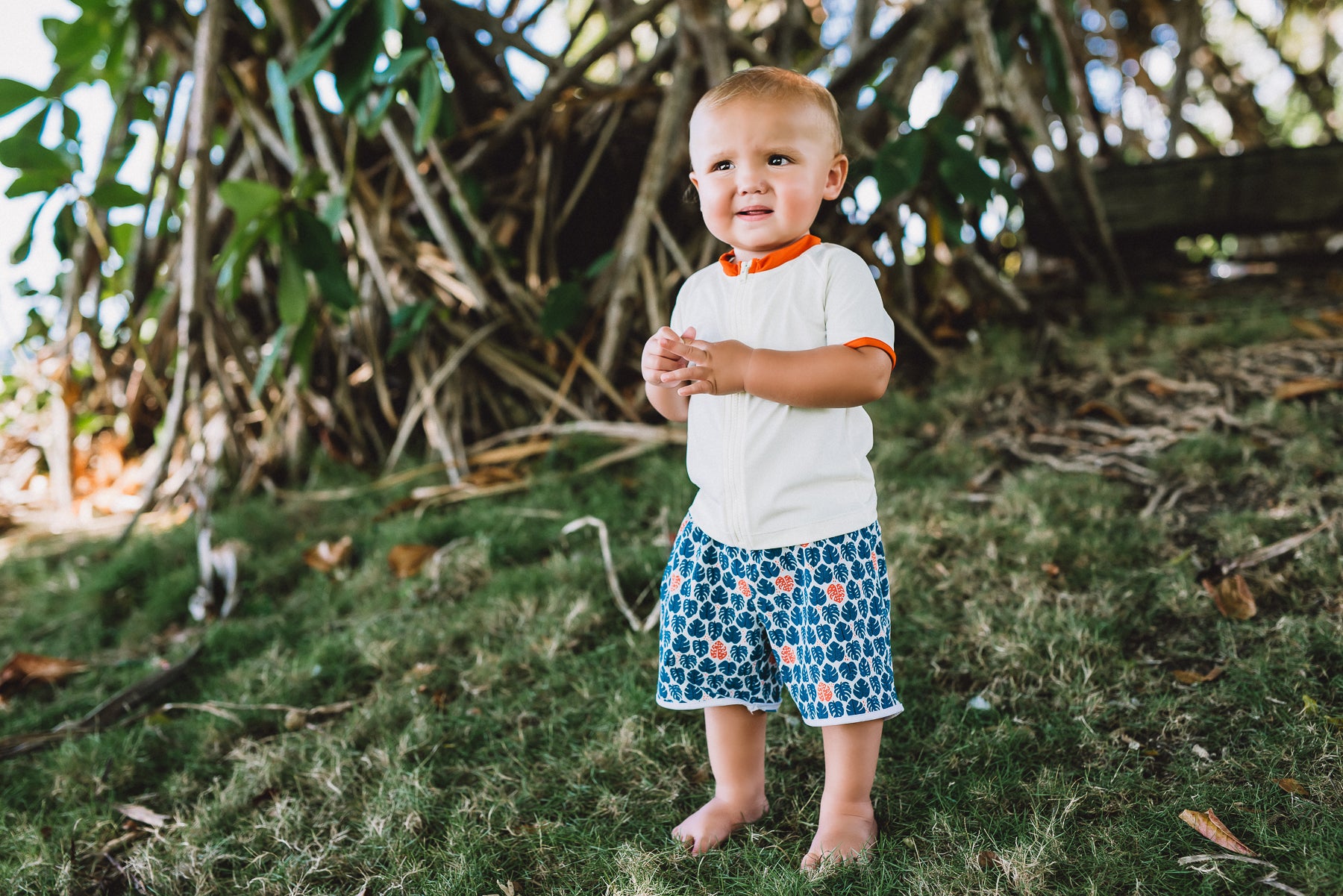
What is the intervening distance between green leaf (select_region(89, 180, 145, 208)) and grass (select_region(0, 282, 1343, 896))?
1138 millimetres

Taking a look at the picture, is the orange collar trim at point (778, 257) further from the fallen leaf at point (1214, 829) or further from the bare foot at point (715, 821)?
the fallen leaf at point (1214, 829)

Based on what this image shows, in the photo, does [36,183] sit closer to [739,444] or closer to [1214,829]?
[739,444]

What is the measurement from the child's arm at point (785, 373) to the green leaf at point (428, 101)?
4.60ft

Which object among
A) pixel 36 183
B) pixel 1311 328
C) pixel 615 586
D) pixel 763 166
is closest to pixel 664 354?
pixel 763 166

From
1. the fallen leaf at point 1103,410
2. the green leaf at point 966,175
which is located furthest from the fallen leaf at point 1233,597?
the green leaf at point 966,175

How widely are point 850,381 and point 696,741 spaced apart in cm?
68

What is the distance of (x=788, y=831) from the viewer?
1.26 metres

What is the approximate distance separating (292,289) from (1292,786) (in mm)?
2373

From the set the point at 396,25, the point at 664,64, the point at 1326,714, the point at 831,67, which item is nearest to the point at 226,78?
the point at 396,25

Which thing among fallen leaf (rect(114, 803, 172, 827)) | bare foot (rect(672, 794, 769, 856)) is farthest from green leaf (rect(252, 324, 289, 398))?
bare foot (rect(672, 794, 769, 856))

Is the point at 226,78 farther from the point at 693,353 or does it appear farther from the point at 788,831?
the point at 788,831

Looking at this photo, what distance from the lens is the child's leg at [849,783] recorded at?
1162 mm

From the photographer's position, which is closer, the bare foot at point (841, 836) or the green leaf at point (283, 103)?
the bare foot at point (841, 836)

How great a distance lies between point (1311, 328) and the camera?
105 inches
